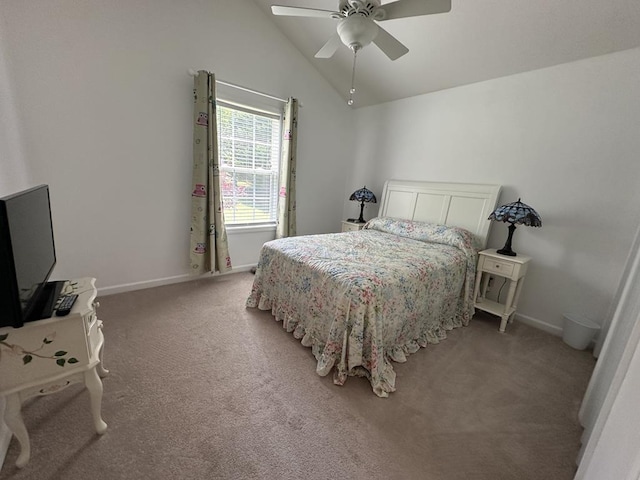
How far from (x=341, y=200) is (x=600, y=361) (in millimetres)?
3467

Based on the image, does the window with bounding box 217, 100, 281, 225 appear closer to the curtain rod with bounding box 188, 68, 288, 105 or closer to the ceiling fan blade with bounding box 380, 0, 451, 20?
the curtain rod with bounding box 188, 68, 288, 105

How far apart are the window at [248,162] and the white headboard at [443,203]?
161cm

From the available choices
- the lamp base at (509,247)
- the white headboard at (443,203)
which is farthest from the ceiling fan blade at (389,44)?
the lamp base at (509,247)

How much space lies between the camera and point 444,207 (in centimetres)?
308

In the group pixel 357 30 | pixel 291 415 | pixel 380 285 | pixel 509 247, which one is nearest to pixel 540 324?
pixel 509 247

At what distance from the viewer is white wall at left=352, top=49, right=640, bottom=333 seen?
2.11 m

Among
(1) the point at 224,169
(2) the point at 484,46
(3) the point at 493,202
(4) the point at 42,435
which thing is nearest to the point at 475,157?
(3) the point at 493,202

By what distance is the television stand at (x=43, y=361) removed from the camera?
1031 mm

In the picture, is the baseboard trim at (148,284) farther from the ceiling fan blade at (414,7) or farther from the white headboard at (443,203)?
the ceiling fan blade at (414,7)

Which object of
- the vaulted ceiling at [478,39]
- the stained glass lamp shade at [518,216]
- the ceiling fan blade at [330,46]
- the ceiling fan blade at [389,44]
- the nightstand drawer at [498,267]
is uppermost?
the vaulted ceiling at [478,39]

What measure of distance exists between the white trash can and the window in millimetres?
3341

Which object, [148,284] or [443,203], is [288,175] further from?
[148,284]

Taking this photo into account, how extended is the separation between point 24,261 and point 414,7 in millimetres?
2241

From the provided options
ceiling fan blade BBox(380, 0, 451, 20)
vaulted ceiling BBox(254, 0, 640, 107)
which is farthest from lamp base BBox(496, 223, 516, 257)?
ceiling fan blade BBox(380, 0, 451, 20)
